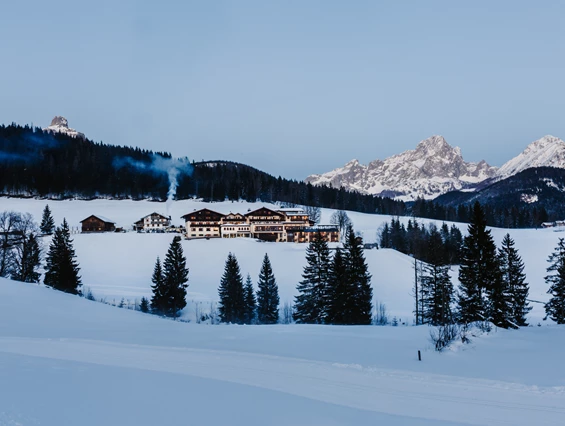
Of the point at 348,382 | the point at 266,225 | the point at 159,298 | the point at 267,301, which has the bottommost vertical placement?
the point at 267,301

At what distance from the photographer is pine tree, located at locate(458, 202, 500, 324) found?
27906 millimetres

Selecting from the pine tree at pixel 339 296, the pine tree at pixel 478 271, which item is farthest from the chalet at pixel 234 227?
the pine tree at pixel 478 271

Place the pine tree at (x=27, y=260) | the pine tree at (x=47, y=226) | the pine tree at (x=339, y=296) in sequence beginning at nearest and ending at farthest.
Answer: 1. the pine tree at (x=339, y=296)
2. the pine tree at (x=27, y=260)
3. the pine tree at (x=47, y=226)

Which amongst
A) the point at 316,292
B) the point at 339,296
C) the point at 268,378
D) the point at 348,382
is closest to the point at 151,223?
the point at 316,292

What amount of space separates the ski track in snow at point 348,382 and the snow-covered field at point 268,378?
32mm

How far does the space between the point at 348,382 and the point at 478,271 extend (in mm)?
22282

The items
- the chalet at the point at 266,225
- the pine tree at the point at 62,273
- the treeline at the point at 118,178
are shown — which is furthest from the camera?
the treeline at the point at 118,178

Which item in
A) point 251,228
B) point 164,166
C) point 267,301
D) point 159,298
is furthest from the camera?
point 164,166

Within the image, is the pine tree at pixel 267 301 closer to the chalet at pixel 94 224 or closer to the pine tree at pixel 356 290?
the pine tree at pixel 356 290

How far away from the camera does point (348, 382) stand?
10.7 metres

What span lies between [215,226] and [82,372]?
290 ft

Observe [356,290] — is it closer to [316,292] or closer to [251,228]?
[316,292]

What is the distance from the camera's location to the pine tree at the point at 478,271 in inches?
1099

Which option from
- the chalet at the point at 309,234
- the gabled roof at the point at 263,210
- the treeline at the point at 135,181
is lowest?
the chalet at the point at 309,234
